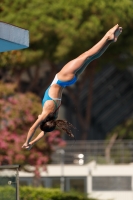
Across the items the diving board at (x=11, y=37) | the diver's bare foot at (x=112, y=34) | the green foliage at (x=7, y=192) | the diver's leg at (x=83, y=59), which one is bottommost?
the green foliage at (x=7, y=192)

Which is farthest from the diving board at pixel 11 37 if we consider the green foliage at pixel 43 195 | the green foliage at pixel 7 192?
the green foliage at pixel 43 195

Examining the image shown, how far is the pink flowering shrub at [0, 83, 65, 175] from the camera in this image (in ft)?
97.8

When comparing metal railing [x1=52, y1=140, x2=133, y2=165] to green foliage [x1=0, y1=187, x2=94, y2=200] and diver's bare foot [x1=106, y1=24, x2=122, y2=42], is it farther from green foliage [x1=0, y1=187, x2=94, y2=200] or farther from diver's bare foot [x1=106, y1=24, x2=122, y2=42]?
diver's bare foot [x1=106, y1=24, x2=122, y2=42]

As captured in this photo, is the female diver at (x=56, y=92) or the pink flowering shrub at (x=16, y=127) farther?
A: the pink flowering shrub at (x=16, y=127)

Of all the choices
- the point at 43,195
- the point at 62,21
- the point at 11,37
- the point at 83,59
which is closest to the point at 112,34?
the point at 83,59

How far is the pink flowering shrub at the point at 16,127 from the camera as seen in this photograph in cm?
2980

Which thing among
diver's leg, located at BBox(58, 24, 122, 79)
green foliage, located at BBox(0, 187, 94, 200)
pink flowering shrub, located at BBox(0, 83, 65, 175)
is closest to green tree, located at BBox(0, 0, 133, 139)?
pink flowering shrub, located at BBox(0, 83, 65, 175)

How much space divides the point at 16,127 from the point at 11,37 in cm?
1504

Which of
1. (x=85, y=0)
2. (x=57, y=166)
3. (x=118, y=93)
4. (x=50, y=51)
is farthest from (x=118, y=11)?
(x=118, y=93)

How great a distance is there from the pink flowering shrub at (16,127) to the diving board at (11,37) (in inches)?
529

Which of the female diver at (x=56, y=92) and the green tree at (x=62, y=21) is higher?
the green tree at (x=62, y=21)

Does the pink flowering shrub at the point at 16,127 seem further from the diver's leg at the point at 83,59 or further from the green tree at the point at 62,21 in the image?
the diver's leg at the point at 83,59

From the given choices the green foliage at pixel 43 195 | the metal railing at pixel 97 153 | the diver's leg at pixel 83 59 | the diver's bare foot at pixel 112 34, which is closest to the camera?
the diver's leg at pixel 83 59

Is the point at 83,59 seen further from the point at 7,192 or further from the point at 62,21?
the point at 62,21
